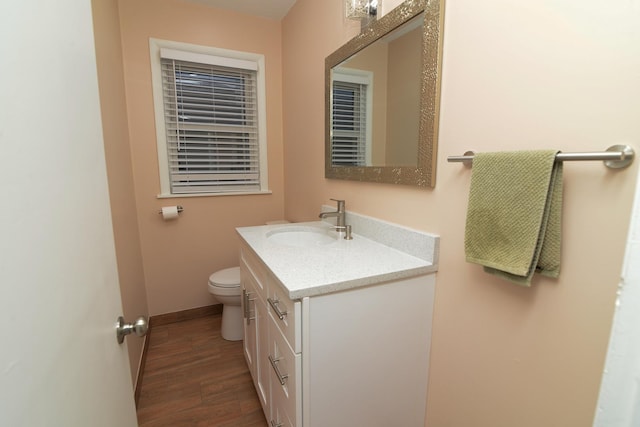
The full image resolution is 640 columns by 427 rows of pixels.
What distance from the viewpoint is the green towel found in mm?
715

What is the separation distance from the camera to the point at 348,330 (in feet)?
3.21

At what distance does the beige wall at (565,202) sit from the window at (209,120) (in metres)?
1.66

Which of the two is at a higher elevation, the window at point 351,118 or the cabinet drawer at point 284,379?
the window at point 351,118

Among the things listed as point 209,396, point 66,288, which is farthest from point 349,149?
point 209,396

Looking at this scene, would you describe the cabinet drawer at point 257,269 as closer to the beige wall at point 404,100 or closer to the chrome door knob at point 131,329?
the chrome door knob at point 131,329

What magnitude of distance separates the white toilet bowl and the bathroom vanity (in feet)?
2.54

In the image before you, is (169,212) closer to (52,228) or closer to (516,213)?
(52,228)

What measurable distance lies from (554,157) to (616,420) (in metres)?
0.58

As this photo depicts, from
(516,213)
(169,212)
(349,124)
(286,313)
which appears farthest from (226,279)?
(516,213)

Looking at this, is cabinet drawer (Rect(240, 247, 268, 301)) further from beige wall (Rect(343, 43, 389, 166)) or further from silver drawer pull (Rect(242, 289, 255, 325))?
beige wall (Rect(343, 43, 389, 166))

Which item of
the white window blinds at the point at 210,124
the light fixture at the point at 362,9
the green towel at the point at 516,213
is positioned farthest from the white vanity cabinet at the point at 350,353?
the white window blinds at the point at 210,124

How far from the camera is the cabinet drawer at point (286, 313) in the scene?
2.97 ft

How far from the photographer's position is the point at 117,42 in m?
1.85

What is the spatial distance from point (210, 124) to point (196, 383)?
6.14 ft
